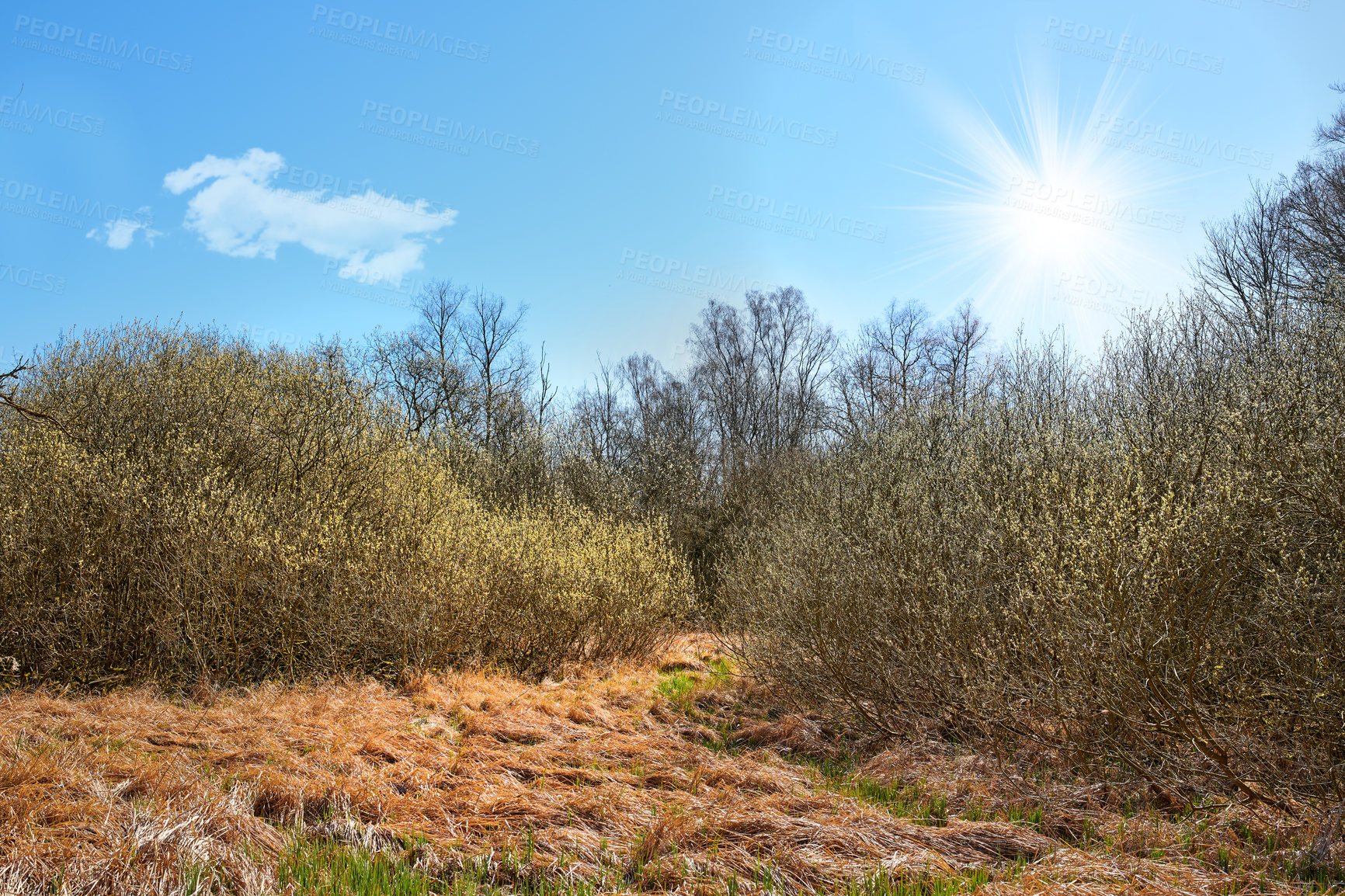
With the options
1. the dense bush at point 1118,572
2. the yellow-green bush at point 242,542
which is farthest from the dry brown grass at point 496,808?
the yellow-green bush at point 242,542

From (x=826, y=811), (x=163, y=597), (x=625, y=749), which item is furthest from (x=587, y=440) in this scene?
(x=826, y=811)

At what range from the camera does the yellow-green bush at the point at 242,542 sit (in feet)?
25.7

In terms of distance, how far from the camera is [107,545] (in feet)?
26.1

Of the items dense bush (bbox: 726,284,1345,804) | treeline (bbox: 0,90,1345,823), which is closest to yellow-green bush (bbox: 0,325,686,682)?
treeline (bbox: 0,90,1345,823)

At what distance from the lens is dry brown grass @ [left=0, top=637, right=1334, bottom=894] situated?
10.9 ft

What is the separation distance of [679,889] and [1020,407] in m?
7.85

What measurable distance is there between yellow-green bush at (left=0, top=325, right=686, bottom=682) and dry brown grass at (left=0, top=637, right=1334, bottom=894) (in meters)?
1.22

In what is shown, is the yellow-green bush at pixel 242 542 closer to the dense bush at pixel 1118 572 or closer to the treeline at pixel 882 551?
the treeline at pixel 882 551

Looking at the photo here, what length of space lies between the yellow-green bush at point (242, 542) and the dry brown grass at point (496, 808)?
122cm

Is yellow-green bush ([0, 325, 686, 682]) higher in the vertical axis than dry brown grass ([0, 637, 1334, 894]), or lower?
higher

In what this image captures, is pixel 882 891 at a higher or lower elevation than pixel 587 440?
lower

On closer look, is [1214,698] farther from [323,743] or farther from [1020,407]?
[323,743]

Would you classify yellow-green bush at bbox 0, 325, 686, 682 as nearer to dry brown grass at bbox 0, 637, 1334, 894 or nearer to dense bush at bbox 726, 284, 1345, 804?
dry brown grass at bbox 0, 637, 1334, 894

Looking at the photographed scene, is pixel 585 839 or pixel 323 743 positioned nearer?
pixel 585 839
